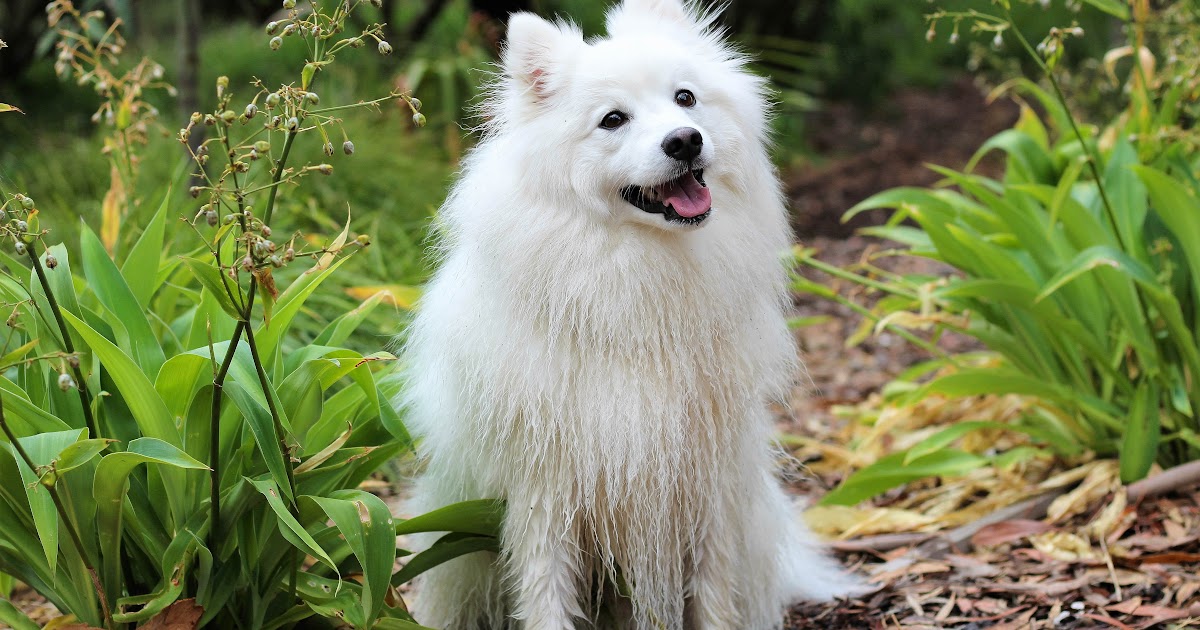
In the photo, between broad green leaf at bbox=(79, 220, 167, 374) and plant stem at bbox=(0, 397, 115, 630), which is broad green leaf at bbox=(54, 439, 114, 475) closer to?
plant stem at bbox=(0, 397, 115, 630)

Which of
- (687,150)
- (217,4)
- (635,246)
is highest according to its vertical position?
(687,150)

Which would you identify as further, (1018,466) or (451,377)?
(1018,466)

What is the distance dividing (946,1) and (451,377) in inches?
310

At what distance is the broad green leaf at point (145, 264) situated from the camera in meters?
2.61

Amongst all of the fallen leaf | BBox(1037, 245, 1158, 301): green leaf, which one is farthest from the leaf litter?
BBox(1037, 245, 1158, 301): green leaf

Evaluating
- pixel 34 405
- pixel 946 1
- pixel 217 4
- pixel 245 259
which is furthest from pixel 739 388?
pixel 217 4

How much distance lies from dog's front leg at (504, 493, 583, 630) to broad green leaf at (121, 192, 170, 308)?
1.07m

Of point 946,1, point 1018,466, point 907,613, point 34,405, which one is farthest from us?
point 946,1

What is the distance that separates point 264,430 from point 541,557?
724 mm

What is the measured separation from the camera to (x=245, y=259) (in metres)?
1.78

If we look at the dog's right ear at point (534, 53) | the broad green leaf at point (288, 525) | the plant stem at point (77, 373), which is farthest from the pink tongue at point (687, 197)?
the plant stem at point (77, 373)

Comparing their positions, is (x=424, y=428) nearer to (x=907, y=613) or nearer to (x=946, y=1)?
(x=907, y=613)

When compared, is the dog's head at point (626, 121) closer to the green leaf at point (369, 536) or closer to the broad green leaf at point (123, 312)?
the green leaf at point (369, 536)

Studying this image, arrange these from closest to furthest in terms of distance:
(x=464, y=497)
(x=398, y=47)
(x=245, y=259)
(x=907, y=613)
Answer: (x=245, y=259), (x=464, y=497), (x=907, y=613), (x=398, y=47)
